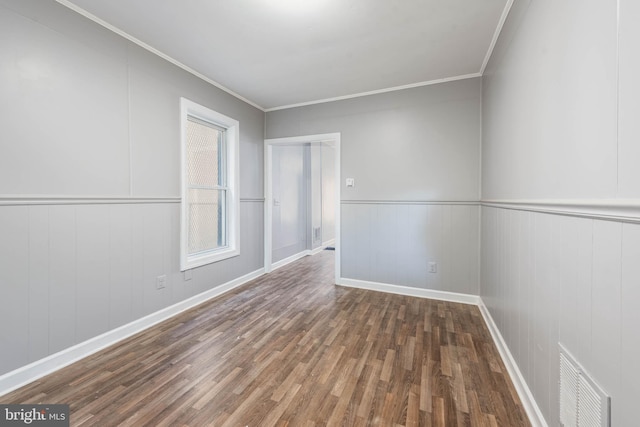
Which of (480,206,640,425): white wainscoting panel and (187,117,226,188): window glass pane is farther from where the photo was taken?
(187,117,226,188): window glass pane

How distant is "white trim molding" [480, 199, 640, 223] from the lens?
713mm

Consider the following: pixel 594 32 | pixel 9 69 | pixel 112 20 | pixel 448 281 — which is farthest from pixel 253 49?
pixel 448 281

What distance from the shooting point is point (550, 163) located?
122cm

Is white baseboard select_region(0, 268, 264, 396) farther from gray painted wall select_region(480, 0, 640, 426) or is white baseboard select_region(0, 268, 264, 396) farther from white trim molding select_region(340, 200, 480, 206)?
gray painted wall select_region(480, 0, 640, 426)

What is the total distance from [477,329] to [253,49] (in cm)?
336

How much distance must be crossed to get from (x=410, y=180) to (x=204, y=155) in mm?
2580

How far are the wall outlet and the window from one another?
0.20 metres

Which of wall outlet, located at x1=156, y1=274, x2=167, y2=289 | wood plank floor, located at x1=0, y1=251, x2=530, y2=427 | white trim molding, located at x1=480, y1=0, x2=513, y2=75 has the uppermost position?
white trim molding, located at x1=480, y1=0, x2=513, y2=75

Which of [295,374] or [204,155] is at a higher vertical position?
[204,155]

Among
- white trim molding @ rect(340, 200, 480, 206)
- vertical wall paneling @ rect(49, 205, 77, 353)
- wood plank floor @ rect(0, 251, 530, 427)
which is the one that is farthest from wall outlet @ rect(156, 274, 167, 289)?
white trim molding @ rect(340, 200, 480, 206)

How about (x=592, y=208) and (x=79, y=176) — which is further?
(x=79, y=176)

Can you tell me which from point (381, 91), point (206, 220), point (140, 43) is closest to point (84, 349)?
point (206, 220)

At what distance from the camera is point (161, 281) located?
2.54 metres

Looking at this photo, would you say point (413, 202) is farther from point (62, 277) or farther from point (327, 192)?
point (327, 192)
